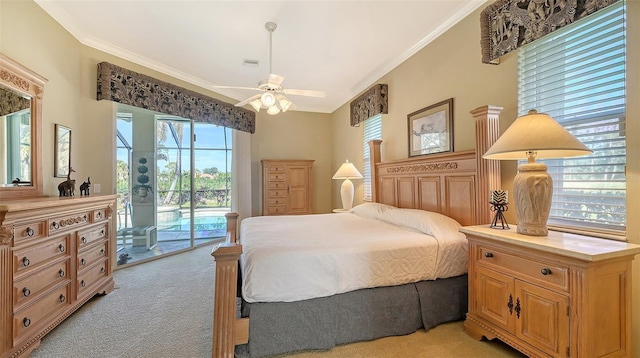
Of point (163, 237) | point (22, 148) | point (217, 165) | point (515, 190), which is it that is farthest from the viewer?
point (217, 165)

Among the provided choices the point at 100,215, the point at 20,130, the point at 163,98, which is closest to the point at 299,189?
the point at 163,98

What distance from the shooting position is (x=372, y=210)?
11.3ft

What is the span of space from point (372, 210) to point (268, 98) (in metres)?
1.84

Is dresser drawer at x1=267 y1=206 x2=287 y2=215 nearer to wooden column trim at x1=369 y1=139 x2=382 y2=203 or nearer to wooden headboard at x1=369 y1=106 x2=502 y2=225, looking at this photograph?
wooden column trim at x1=369 y1=139 x2=382 y2=203

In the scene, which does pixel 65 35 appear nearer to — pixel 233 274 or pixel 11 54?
pixel 11 54

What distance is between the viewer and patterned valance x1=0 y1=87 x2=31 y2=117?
2199 mm

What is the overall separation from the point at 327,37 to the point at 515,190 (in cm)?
254

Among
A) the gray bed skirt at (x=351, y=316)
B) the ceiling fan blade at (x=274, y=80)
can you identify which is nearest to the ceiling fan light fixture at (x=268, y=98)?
the ceiling fan blade at (x=274, y=80)

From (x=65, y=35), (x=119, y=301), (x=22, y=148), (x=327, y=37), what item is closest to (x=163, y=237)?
(x=119, y=301)

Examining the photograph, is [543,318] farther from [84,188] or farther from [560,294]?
[84,188]

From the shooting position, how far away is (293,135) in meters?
6.15

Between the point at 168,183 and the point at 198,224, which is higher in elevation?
the point at 168,183

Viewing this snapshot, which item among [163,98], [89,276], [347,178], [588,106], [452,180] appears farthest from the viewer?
[347,178]

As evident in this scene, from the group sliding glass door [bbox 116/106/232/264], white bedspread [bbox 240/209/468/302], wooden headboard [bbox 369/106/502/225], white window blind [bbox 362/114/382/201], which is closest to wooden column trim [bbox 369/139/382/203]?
wooden headboard [bbox 369/106/502/225]
